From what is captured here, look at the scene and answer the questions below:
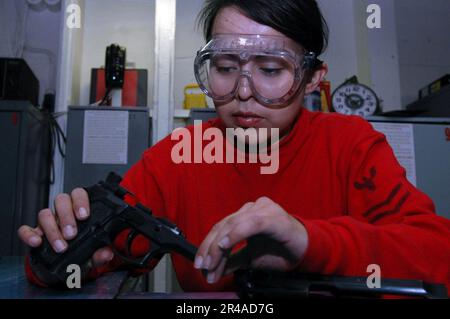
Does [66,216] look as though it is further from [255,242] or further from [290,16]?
[290,16]

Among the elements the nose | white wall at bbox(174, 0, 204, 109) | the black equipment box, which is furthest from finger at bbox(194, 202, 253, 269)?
white wall at bbox(174, 0, 204, 109)

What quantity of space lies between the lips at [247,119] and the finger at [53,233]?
451 mm

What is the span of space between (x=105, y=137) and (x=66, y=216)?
4.09 ft

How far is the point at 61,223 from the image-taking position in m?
0.66

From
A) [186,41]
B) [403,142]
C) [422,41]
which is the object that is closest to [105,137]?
[186,41]

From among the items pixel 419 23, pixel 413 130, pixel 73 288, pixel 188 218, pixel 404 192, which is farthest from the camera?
pixel 419 23

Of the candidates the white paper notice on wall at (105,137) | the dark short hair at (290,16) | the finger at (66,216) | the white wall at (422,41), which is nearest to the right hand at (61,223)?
the finger at (66,216)

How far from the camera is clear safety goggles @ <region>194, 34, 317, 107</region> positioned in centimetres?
87

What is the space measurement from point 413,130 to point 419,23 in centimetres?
119

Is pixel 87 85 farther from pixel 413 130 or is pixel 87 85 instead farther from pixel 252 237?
pixel 252 237

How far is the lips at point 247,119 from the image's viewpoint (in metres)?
0.90

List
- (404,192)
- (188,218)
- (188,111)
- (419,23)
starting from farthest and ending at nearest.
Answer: (419,23) → (188,111) → (188,218) → (404,192)

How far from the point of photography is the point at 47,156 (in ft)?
6.65

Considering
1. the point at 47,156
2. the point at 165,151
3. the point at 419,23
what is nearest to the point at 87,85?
the point at 47,156
